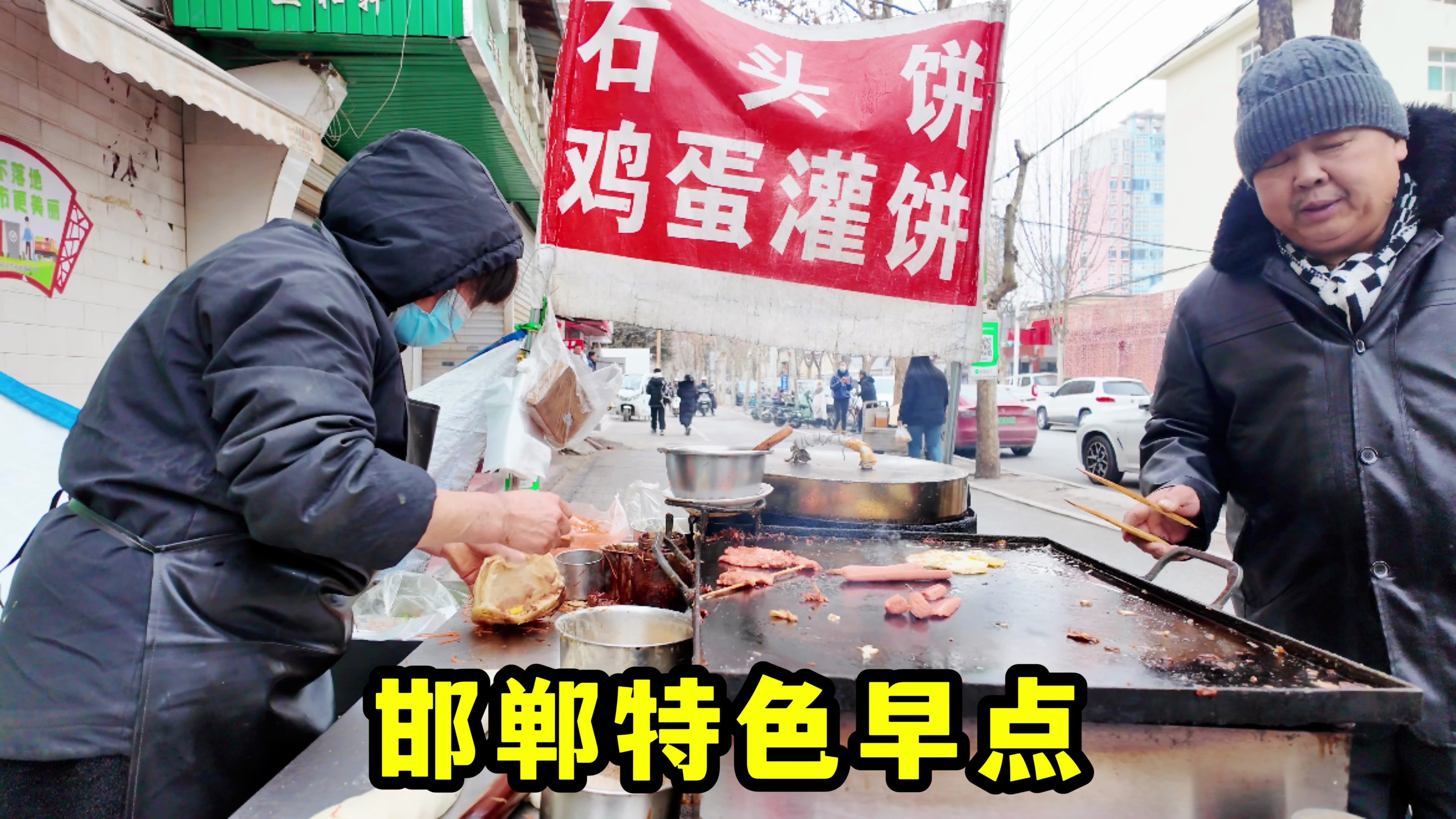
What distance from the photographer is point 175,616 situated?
1.43 metres

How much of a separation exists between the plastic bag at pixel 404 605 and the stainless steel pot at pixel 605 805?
1931 mm

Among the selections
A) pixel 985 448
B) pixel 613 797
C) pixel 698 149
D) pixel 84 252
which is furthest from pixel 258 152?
pixel 985 448

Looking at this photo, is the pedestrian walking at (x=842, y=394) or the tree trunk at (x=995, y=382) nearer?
the tree trunk at (x=995, y=382)

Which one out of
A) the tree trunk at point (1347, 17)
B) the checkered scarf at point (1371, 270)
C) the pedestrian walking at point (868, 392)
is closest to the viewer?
the checkered scarf at point (1371, 270)

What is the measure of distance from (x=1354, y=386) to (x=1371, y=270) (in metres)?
0.33

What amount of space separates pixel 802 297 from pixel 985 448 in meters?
11.4

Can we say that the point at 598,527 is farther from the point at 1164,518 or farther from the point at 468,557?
the point at 1164,518

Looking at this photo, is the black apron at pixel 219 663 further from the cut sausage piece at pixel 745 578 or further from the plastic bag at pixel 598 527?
the plastic bag at pixel 598 527

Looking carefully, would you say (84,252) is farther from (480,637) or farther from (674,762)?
(674,762)

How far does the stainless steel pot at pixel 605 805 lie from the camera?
1307 mm

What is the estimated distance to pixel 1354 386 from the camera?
6.17 ft

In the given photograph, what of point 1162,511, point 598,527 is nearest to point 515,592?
point 598,527

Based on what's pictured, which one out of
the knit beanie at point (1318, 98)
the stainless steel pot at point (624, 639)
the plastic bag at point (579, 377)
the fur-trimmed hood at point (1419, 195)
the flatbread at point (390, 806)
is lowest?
the flatbread at point (390, 806)

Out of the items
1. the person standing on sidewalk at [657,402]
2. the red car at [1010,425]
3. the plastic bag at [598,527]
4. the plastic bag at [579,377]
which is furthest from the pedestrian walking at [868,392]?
the plastic bag at [579,377]
